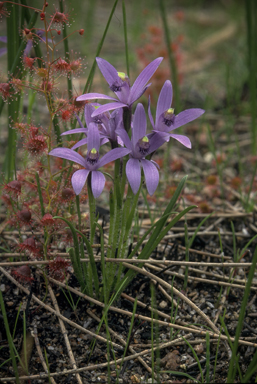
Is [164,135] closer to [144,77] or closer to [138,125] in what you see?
[138,125]

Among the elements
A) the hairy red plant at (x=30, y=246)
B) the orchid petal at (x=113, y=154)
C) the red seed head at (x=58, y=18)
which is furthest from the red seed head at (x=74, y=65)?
the hairy red plant at (x=30, y=246)

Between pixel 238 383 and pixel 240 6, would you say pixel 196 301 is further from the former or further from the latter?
pixel 240 6

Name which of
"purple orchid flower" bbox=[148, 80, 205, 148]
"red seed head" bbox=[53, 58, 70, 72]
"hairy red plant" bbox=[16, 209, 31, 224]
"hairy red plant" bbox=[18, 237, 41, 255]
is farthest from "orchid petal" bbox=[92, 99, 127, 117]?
"hairy red plant" bbox=[18, 237, 41, 255]

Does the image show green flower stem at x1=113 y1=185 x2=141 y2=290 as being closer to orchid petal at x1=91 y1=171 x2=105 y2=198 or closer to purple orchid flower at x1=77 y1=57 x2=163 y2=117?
orchid petal at x1=91 y1=171 x2=105 y2=198

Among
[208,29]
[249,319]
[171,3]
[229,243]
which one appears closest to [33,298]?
[249,319]

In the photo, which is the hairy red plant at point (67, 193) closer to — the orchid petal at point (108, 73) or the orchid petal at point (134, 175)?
the orchid petal at point (134, 175)

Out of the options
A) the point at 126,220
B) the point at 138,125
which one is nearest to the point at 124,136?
the point at 138,125

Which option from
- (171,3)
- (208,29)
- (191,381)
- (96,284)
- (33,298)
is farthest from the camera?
(171,3)
